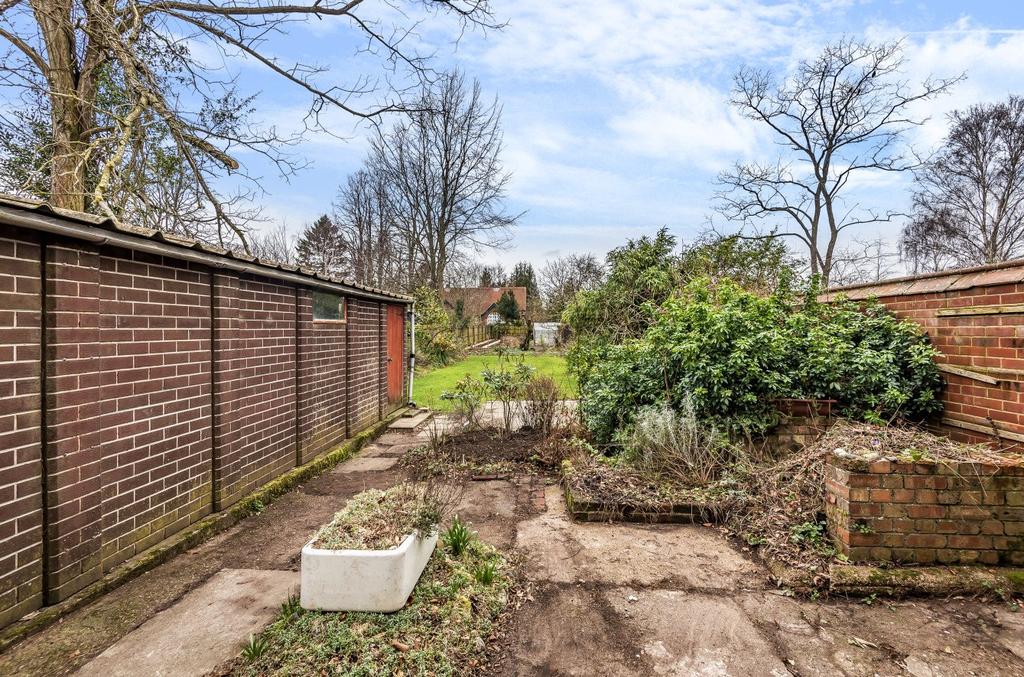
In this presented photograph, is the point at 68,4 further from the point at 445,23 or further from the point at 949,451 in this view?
the point at 949,451

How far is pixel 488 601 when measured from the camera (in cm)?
289

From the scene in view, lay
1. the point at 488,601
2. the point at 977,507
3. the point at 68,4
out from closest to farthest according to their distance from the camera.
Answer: the point at 488,601, the point at 977,507, the point at 68,4

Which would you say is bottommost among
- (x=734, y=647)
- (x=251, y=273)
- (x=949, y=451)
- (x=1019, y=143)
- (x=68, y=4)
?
(x=734, y=647)

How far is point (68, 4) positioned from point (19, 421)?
16.8 ft

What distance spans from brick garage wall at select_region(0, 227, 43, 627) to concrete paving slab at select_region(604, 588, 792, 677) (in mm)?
3295

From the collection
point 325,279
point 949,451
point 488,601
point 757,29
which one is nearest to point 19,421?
point 488,601

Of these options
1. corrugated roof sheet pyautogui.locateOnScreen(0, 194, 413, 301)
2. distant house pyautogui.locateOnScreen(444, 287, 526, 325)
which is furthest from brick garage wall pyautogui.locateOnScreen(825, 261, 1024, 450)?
distant house pyautogui.locateOnScreen(444, 287, 526, 325)

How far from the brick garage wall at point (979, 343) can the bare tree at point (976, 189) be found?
15.8m

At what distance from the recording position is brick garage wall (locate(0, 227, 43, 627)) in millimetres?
2469

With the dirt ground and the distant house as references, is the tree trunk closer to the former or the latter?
the dirt ground

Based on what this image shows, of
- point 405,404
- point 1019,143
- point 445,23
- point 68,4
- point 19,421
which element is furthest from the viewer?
point 1019,143

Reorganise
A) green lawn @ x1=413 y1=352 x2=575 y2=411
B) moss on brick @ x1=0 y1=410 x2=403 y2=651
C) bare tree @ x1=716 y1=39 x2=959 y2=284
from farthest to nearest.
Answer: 1. bare tree @ x1=716 y1=39 x2=959 y2=284
2. green lawn @ x1=413 y1=352 x2=575 y2=411
3. moss on brick @ x1=0 y1=410 x2=403 y2=651

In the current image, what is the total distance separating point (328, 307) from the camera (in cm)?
670

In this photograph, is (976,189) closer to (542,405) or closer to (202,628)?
(542,405)
